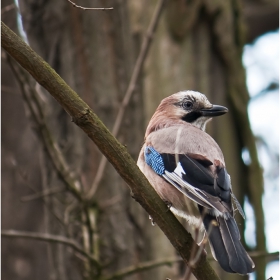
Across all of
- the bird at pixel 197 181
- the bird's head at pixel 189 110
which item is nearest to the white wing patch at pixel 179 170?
the bird at pixel 197 181

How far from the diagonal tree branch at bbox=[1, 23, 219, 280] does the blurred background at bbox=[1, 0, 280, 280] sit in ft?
4.51

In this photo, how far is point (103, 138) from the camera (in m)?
3.58

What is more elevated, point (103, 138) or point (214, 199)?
point (103, 138)

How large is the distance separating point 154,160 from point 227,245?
1.08m

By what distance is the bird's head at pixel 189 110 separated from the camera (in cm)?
557

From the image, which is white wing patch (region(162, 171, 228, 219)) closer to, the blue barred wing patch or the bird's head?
the blue barred wing patch

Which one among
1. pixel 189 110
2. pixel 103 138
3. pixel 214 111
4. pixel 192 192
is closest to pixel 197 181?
pixel 192 192

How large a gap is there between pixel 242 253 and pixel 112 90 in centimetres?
292

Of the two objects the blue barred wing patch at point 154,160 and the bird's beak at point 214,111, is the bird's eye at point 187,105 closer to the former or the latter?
the bird's beak at point 214,111

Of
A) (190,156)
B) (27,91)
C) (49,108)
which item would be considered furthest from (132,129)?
(190,156)

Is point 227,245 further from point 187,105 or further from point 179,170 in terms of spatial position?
point 187,105

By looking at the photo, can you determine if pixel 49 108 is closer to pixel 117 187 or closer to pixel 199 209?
pixel 117 187

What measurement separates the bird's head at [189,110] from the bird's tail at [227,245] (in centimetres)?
167

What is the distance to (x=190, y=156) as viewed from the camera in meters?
4.46
